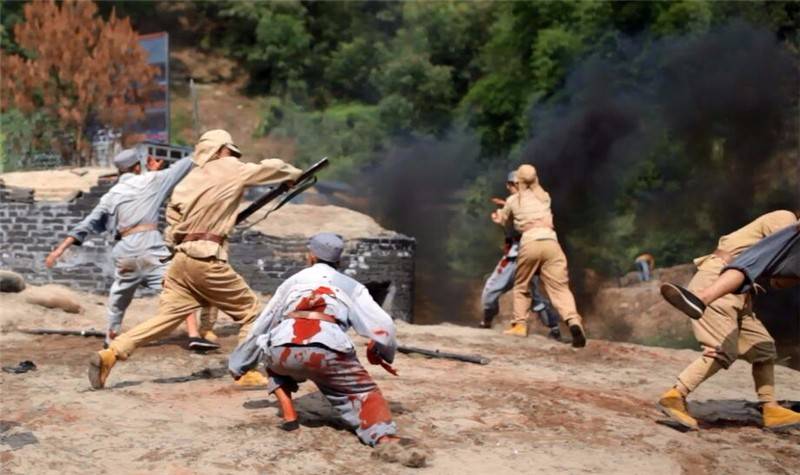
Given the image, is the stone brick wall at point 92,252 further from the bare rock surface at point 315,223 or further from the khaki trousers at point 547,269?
the khaki trousers at point 547,269

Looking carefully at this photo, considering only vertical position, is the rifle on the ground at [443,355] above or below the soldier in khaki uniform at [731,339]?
below

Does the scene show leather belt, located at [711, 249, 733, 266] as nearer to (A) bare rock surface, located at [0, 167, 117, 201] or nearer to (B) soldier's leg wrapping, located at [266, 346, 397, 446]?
(B) soldier's leg wrapping, located at [266, 346, 397, 446]

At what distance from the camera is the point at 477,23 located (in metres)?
34.2

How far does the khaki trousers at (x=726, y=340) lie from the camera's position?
6.59 metres

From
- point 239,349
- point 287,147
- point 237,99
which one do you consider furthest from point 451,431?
point 237,99

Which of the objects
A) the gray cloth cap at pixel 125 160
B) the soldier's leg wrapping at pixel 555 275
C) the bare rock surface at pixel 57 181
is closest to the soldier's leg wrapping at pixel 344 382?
the gray cloth cap at pixel 125 160

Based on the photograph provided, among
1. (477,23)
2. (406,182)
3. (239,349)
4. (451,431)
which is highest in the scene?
(477,23)

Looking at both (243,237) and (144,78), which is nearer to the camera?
(243,237)

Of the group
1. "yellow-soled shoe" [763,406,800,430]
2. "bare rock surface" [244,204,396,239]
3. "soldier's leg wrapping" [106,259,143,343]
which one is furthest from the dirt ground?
"bare rock surface" [244,204,396,239]

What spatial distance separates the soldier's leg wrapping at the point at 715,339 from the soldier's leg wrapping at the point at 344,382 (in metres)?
1.97

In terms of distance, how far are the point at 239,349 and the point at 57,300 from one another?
5625mm

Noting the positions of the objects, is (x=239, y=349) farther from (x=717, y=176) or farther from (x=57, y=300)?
(x=717, y=176)

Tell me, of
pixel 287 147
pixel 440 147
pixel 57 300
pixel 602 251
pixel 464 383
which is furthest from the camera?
pixel 287 147

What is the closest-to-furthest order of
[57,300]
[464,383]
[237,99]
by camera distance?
1. [464,383]
2. [57,300]
3. [237,99]
